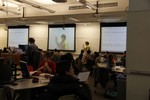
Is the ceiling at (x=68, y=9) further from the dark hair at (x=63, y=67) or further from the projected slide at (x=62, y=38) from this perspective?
the dark hair at (x=63, y=67)

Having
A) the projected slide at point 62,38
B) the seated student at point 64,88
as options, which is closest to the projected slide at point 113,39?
the projected slide at point 62,38

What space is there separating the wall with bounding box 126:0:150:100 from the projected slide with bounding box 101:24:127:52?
27.6ft

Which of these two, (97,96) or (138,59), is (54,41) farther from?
(138,59)

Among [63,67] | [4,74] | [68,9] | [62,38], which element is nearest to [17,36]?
[62,38]

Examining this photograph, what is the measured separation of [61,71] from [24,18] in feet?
27.2

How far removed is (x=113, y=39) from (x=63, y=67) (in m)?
9.49

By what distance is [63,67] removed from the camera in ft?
10.5

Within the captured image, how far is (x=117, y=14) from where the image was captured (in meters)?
→ 8.84

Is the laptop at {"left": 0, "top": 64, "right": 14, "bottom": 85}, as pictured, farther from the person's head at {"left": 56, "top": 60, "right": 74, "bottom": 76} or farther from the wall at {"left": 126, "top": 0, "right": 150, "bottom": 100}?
the wall at {"left": 126, "top": 0, "right": 150, "bottom": 100}

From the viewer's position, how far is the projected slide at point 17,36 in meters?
15.1

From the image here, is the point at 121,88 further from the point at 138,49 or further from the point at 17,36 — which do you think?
the point at 17,36

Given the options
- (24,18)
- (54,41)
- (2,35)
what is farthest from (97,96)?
(2,35)

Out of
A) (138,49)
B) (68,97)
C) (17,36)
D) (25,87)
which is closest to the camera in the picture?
(68,97)

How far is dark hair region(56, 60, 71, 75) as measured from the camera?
3.18m
